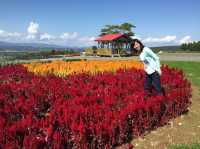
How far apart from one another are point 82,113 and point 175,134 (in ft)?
7.94

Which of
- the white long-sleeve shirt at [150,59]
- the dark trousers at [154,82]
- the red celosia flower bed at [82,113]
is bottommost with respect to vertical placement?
the red celosia flower bed at [82,113]

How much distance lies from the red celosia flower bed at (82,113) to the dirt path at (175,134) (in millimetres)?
177

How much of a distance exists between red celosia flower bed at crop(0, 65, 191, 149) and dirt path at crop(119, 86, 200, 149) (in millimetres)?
177

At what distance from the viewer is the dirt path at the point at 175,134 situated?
743cm

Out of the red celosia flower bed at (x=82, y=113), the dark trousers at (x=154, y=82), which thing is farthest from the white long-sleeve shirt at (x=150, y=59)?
the red celosia flower bed at (x=82, y=113)

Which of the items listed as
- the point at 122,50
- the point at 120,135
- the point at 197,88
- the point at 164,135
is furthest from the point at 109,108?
the point at 122,50

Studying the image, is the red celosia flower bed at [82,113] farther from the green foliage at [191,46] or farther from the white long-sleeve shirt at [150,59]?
the green foliage at [191,46]

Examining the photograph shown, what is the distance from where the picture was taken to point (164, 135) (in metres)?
8.02

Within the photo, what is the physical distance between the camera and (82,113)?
6801 millimetres

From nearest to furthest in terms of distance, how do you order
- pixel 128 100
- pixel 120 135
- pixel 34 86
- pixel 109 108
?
pixel 120 135
pixel 109 108
pixel 128 100
pixel 34 86

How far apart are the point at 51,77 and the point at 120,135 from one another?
571cm

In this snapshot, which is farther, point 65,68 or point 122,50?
point 122,50

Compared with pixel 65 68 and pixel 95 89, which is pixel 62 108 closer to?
pixel 95 89

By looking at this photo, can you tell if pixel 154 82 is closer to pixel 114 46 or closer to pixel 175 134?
pixel 175 134
